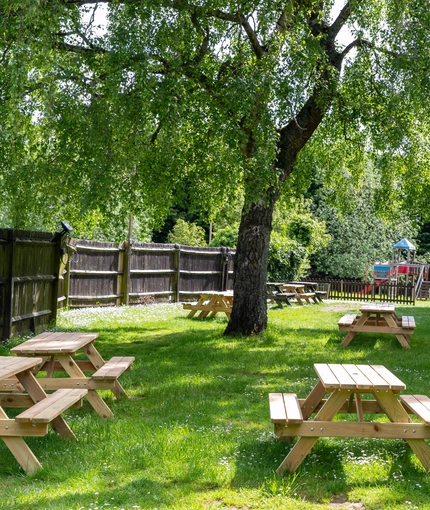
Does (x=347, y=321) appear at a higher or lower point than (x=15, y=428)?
higher

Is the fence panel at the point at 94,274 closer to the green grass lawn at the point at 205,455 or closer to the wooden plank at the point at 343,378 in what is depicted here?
the green grass lawn at the point at 205,455

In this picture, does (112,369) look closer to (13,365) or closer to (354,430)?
(13,365)

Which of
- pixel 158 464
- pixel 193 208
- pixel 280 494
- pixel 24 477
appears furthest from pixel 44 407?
pixel 193 208

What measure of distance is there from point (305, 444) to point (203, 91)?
7.42 meters

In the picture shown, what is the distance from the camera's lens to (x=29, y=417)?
4.93 m

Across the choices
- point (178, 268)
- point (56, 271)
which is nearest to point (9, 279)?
point (56, 271)

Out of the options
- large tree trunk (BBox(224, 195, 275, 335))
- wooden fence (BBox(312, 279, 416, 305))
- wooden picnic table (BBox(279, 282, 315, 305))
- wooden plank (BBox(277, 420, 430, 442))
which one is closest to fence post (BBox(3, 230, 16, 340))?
large tree trunk (BBox(224, 195, 275, 335))

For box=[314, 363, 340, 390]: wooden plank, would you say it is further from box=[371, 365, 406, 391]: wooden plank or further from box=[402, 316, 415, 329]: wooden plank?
box=[402, 316, 415, 329]: wooden plank

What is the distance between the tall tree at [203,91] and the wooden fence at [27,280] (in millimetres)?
1558

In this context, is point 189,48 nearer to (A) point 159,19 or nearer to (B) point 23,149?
(A) point 159,19

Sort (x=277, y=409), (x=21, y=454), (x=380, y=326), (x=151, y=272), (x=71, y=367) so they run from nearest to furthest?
(x=21, y=454)
(x=277, y=409)
(x=71, y=367)
(x=380, y=326)
(x=151, y=272)

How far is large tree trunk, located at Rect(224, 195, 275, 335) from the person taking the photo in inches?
526

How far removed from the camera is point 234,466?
5.29 metres

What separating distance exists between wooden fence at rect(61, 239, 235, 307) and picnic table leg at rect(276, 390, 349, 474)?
11.4 meters
